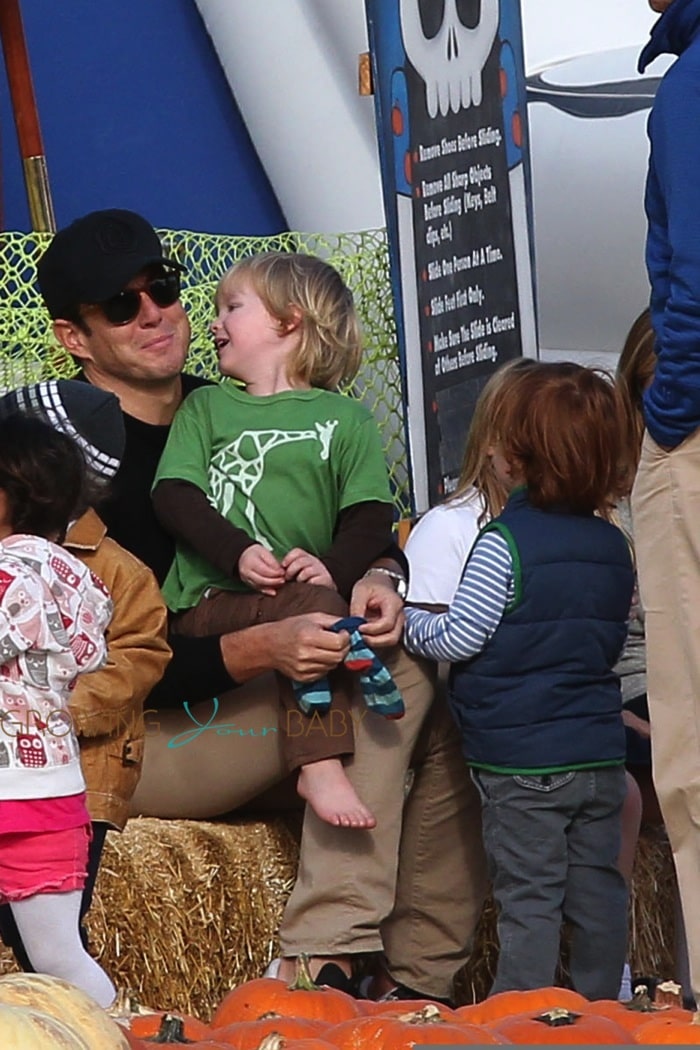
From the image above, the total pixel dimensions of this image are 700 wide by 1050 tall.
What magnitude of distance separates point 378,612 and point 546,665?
0.30m

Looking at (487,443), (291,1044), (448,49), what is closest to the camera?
(291,1044)

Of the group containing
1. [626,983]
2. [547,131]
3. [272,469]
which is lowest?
[626,983]

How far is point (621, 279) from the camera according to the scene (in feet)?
19.0

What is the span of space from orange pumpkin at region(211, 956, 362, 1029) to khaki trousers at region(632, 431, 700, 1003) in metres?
0.81

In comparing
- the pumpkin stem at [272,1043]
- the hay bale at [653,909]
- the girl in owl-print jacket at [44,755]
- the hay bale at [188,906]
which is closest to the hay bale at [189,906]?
the hay bale at [188,906]

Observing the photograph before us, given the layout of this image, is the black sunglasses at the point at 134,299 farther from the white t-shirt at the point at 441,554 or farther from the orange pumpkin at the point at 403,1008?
the orange pumpkin at the point at 403,1008

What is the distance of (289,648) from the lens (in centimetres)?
343

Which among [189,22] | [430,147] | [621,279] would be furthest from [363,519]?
[189,22]

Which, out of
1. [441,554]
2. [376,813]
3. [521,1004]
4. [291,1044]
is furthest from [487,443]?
[291,1044]

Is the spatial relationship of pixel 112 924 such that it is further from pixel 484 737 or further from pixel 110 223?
pixel 110 223

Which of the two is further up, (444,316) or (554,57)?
(554,57)

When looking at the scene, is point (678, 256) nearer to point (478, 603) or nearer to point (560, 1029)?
point (478, 603)

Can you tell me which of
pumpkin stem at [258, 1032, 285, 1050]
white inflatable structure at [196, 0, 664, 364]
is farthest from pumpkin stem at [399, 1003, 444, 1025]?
white inflatable structure at [196, 0, 664, 364]

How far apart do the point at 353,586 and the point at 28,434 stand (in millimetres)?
804
